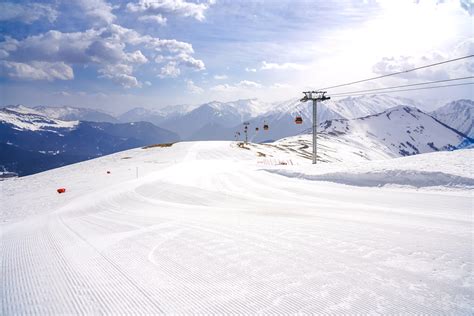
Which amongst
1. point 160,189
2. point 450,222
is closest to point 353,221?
point 450,222

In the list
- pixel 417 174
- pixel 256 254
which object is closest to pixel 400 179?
pixel 417 174

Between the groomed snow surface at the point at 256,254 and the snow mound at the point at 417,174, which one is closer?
the groomed snow surface at the point at 256,254

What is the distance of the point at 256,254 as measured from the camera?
237 inches

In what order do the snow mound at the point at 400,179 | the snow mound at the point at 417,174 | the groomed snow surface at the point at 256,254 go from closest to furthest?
the groomed snow surface at the point at 256,254, the snow mound at the point at 400,179, the snow mound at the point at 417,174

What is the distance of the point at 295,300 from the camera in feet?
14.0

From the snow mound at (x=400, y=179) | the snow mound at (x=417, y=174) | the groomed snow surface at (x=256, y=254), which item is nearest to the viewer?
the groomed snow surface at (x=256, y=254)

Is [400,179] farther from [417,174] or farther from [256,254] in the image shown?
[256,254]

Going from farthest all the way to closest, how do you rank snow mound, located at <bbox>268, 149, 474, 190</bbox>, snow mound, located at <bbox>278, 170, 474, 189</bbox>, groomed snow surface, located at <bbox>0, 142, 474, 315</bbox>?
1. snow mound, located at <bbox>268, 149, 474, 190</bbox>
2. snow mound, located at <bbox>278, 170, 474, 189</bbox>
3. groomed snow surface, located at <bbox>0, 142, 474, 315</bbox>

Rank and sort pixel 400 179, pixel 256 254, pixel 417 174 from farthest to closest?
1. pixel 400 179
2. pixel 417 174
3. pixel 256 254

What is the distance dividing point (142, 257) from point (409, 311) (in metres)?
4.89

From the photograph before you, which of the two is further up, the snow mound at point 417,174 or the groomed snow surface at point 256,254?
the snow mound at point 417,174

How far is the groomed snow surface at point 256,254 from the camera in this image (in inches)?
168

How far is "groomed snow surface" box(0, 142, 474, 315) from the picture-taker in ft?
14.0

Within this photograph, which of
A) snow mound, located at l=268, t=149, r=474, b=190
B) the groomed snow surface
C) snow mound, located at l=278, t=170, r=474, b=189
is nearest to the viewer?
the groomed snow surface
